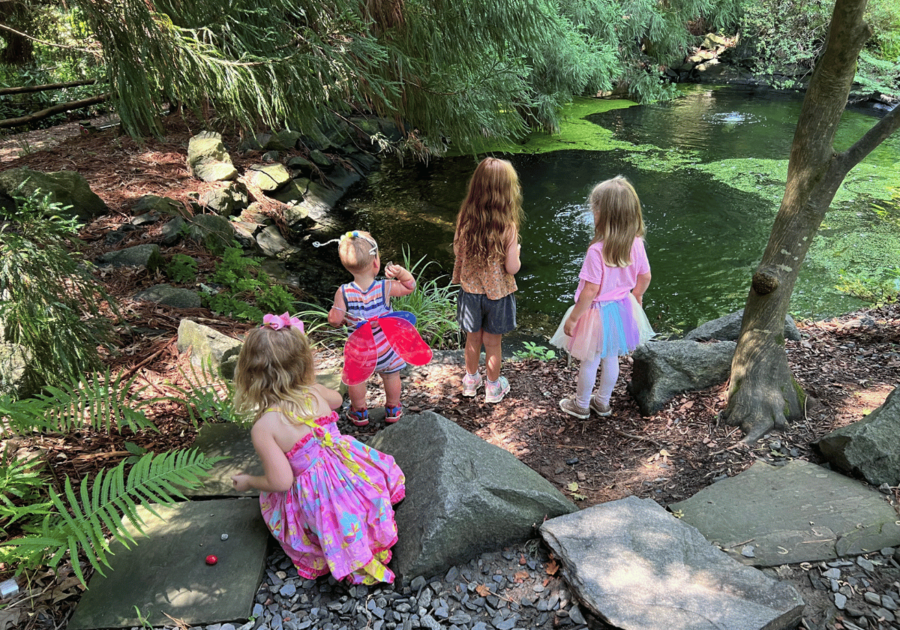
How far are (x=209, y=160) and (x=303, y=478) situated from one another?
6.06 metres


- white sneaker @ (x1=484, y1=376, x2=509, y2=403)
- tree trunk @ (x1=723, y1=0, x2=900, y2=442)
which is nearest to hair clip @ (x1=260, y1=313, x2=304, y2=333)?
white sneaker @ (x1=484, y1=376, x2=509, y2=403)

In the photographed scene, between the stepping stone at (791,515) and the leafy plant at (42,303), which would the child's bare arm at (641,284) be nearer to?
the stepping stone at (791,515)

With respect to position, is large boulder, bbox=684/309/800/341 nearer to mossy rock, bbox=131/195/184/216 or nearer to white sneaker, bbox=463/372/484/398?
white sneaker, bbox=463/372/484/398

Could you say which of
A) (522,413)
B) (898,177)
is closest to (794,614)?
(522,413)

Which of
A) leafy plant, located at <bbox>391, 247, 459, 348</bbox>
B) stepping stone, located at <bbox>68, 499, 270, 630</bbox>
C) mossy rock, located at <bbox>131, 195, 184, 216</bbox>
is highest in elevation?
mossy rock, located at <bbox>131, 195, 184, 216</bbox>

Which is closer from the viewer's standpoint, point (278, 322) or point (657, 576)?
point (657, 576)

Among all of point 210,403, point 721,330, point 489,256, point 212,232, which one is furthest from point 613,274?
point 212,232

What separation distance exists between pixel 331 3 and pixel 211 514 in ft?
7.93

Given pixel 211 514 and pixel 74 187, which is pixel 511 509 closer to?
pixel 211 514

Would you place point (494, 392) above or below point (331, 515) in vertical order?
below

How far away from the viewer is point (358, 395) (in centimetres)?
273

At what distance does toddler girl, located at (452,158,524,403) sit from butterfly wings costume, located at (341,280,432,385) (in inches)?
17.7

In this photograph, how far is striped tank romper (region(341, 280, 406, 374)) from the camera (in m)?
2.58

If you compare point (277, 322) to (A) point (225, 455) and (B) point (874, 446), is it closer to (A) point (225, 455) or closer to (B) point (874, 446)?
(A) point (225, 455)
